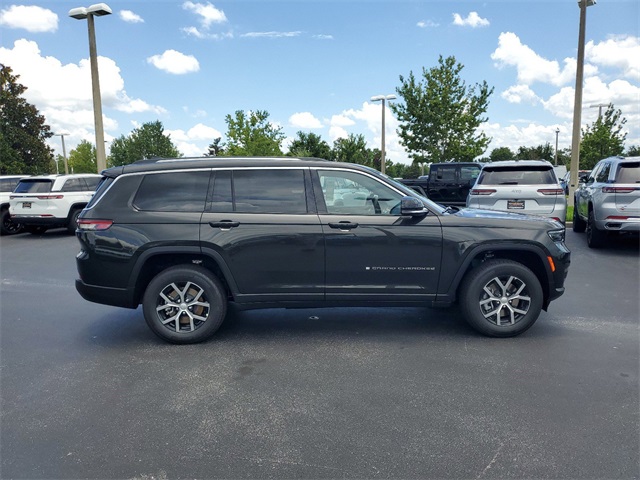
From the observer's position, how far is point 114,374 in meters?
4.08

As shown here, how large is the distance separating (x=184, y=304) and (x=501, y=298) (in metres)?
3.07

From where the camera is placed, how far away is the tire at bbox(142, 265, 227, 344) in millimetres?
4652

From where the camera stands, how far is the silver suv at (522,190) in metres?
9.23

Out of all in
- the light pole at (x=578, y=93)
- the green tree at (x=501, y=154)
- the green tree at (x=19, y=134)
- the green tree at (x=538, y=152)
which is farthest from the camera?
the green tree at (x=501, y=154)

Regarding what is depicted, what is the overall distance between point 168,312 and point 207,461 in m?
2.13

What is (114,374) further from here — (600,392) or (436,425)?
(600,392)

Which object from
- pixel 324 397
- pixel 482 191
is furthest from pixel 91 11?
pixel 324 397

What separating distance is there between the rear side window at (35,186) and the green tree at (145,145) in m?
61.5

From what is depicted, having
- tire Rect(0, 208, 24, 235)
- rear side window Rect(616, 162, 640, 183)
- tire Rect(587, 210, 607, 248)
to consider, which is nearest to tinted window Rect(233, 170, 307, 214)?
rear side window Rect(616, 162, 640, 183)

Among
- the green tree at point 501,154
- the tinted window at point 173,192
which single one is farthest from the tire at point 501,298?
the green tree at point 501,154

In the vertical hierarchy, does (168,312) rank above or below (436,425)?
above

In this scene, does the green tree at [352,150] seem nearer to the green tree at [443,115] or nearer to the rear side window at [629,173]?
the green tree at [443,115]

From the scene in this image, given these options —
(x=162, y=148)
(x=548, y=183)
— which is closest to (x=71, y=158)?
(x=162, y=148)

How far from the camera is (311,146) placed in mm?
47094
